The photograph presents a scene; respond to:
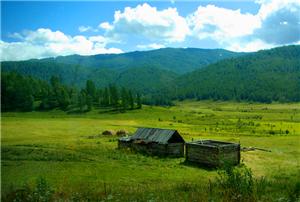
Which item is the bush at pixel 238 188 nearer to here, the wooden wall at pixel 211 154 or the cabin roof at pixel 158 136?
the wooden wall at pixel 211 154

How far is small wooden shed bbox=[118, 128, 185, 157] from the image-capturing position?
160 ft

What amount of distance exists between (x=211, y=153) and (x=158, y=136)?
10245mm

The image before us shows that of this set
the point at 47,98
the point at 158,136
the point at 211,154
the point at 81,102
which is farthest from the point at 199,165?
the point at 47,98

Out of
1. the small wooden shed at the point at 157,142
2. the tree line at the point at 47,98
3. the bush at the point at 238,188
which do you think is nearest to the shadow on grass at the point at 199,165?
the small wooden shed at the point at 157,142

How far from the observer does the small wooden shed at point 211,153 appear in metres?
41.8

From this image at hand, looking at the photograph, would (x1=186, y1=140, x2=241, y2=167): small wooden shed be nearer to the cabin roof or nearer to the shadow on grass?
the shadow on grass

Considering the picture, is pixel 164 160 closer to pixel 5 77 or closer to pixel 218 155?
pixel 218 155

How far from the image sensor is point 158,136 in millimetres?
50938

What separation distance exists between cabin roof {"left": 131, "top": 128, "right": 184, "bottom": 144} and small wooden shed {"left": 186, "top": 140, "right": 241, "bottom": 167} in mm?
4310

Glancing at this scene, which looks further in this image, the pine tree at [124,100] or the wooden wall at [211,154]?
the pine tree at [124,100]

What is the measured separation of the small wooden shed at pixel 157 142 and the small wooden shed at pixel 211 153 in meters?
3.71

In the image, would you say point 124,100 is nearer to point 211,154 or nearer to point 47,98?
point 47,98

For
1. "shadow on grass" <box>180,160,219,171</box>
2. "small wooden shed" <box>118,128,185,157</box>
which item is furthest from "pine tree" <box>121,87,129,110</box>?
"shadow on grass" <box>180,160,219,171</box>

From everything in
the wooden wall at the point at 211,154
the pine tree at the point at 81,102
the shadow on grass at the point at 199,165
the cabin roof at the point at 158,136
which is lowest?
the shadow on grass at the point at 199,165
